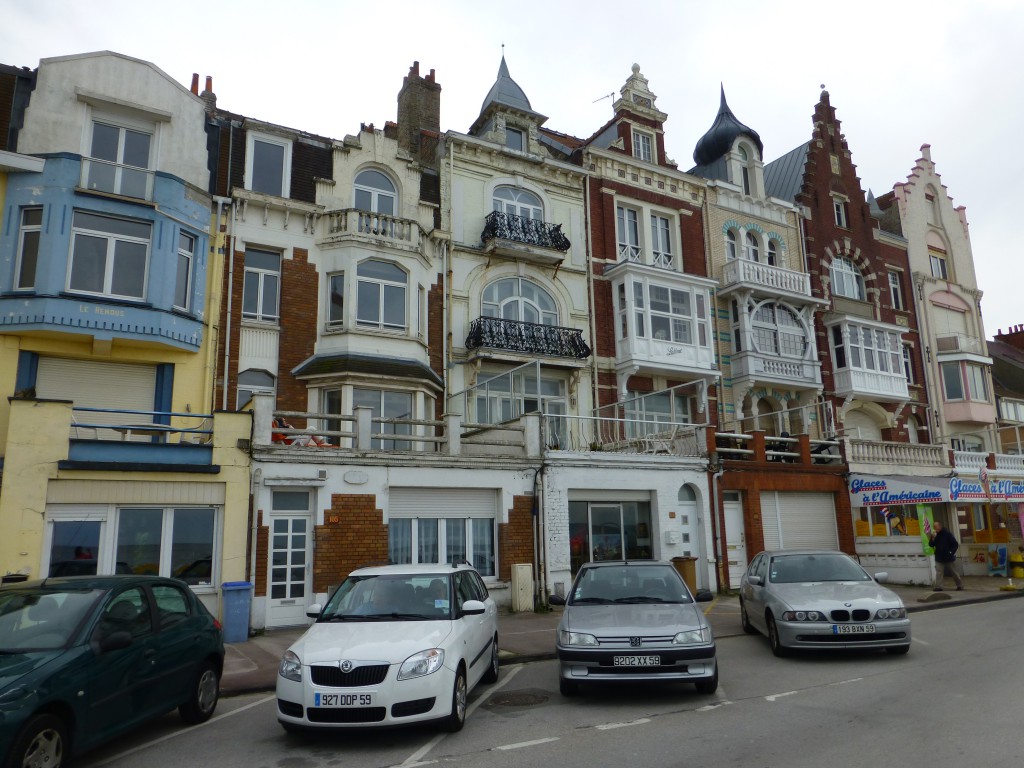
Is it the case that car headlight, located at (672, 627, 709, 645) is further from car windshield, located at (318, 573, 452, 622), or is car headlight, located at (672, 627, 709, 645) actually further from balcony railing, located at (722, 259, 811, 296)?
balcony railing, located at (722, 259, 811, 296)

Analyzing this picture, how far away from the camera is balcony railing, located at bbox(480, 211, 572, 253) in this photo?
875 inches

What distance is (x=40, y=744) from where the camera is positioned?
571cm

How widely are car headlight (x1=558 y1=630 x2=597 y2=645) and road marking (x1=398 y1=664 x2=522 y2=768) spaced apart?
118 centimetres

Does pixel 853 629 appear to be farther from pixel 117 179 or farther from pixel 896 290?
pixel 896 290

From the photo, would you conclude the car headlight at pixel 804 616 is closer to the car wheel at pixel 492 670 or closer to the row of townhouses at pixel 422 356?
the car wheel at pixel 492 670

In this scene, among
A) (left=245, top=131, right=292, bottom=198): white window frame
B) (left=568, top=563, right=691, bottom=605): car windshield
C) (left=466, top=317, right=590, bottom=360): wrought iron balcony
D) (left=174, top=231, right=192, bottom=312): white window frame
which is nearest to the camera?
(left=568, top=563, right=691, bottom=605): car windshield

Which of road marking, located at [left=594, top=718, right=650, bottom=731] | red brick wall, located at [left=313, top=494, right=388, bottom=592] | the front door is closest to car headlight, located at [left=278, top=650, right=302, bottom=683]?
road marking, located at [left=594, top=718, right=650, bottom=731]

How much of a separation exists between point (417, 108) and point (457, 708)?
21.2 m

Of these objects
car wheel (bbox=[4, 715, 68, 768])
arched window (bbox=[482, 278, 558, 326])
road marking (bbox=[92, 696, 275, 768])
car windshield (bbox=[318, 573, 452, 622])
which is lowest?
road marking (bbox=[92, 696, 275, 768])

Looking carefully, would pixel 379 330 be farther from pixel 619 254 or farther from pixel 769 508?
pixel 769 508

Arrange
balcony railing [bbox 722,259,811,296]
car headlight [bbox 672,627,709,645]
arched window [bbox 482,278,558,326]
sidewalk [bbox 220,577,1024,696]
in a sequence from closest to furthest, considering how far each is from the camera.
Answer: car headlight [bbox 672,627,709,645], sidewalk [bbox 220,577,1024,696], arched window [bbox 482,278,558,326], balcony railing [bbox 722,259,811,296]

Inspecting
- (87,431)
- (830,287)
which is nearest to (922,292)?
(830,287)

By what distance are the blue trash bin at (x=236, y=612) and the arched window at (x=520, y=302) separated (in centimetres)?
1129

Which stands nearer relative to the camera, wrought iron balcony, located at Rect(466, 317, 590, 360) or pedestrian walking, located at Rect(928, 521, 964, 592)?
pedestrian walking, located at Rect(928, 521, 964, 592)
